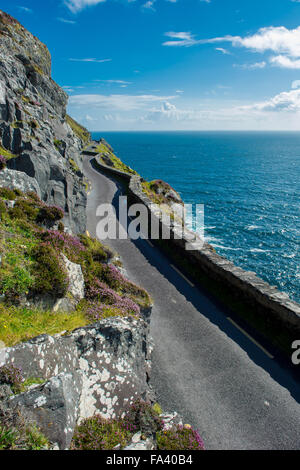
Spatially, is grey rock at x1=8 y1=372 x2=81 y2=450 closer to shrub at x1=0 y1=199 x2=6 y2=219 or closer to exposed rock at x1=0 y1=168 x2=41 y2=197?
shrub at x1=0 y1=199 x2=6 y2=219

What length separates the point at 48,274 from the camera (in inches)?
351

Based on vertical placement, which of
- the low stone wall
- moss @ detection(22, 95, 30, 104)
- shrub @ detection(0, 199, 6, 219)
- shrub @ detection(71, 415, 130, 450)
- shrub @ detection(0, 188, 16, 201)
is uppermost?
moss @ detection(22, 95, 30, 104)

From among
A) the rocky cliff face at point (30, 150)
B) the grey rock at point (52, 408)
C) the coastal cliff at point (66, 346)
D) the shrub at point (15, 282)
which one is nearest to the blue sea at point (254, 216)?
the rocky cliff face at point (30, 150)

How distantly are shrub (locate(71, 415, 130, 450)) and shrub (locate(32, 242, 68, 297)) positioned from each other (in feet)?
13.8

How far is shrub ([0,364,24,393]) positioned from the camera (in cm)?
521

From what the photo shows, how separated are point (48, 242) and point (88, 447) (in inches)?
293

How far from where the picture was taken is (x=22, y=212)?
11891 millimetres

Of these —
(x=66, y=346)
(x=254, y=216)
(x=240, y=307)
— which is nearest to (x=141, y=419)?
(x=66, y=346)

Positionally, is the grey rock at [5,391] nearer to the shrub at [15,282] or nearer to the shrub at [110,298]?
the shrub at [15,282]

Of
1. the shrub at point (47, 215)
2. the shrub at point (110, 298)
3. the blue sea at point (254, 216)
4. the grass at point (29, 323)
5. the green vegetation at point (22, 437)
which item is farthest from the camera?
the blue sea at point (254, 216)

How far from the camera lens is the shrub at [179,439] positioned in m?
6.38

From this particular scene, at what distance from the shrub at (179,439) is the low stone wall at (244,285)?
19.5ft

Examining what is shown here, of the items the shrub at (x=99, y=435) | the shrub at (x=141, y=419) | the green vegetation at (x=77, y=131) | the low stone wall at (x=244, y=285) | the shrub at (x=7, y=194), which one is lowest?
the shrub at (x=141, y=419)

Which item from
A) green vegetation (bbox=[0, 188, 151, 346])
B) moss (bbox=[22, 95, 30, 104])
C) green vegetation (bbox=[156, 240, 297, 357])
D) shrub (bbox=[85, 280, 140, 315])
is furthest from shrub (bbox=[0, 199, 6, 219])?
moss (bbox=[22, 95, 30, 104])
